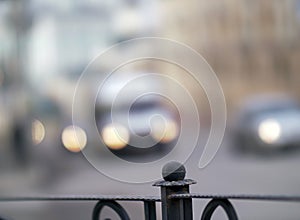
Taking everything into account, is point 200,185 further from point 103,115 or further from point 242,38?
point 242,38

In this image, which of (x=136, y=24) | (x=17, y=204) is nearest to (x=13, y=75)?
(x=17, y=204)

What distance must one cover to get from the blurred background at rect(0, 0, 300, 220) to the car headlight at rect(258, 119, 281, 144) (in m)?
0.02

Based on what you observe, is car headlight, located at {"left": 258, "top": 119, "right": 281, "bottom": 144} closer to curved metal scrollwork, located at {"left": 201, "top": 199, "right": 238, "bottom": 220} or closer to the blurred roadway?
the blurred roadway

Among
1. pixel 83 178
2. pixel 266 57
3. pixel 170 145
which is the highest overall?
pixel 266 57

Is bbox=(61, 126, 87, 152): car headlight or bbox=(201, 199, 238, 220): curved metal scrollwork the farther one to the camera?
bbox=(61, 126, 87, 152): car headlight

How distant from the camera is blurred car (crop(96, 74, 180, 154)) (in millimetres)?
10438

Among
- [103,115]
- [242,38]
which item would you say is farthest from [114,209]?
[242,38]

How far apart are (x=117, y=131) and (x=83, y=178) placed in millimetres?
1157

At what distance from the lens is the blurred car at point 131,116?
10.4m

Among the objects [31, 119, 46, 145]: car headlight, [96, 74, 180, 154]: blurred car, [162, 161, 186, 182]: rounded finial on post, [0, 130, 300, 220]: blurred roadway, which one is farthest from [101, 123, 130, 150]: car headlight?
[162, 161, 186, 182]: rounded finial on post

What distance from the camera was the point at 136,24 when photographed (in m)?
20.1

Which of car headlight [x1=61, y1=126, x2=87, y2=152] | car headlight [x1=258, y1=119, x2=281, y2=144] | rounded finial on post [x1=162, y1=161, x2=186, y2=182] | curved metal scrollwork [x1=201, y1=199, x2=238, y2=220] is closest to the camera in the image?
curved metal scrollwork [x1=201, y1=199, x2=238, y2=220]

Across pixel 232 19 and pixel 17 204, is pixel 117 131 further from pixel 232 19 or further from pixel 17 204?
pixel 232 19

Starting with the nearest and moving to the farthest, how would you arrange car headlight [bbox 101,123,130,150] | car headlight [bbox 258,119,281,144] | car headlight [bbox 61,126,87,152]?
1. car headlight [bbox 101,123,130,150]
2. car headlight [bbox 61,126,87,152]
3. car headlight [bbox 258,119,281,144]
